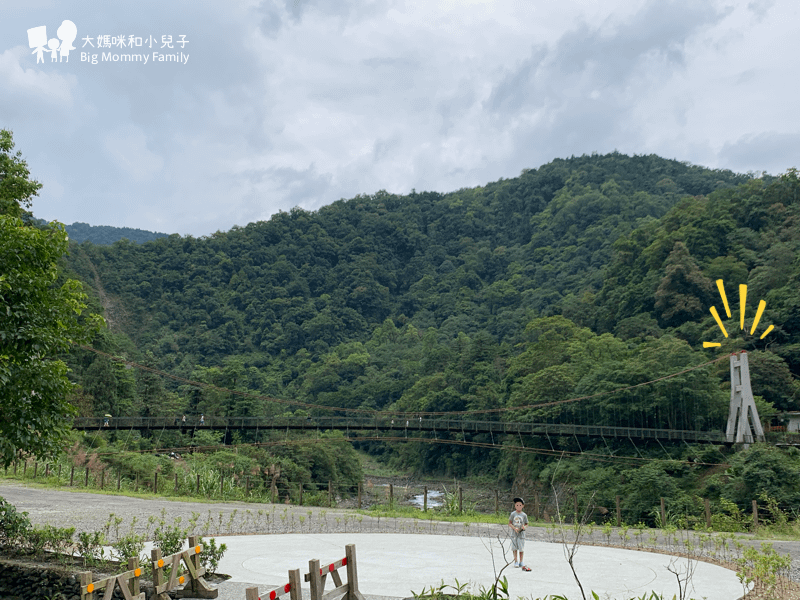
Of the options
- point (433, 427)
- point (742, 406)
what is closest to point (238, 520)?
point (433, 427)

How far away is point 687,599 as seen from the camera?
676 centimetres

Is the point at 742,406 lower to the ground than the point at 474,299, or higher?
lower

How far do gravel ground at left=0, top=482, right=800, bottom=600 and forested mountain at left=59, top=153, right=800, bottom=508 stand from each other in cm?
1760

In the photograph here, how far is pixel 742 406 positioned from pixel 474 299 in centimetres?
5452

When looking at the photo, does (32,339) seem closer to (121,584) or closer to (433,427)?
(121,584)

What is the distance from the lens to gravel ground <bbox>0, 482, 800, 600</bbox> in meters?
11.7

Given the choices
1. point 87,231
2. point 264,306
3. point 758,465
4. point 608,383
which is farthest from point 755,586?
point 87,231

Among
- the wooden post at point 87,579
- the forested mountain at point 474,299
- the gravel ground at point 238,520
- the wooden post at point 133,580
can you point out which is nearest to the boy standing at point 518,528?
the gravel ground at point 238,520

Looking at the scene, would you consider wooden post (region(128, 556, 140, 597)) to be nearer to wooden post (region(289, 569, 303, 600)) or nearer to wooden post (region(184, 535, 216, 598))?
wooden post (region(184, 535, 216, 598))

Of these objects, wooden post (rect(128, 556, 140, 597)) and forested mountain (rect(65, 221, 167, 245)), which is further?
forested mountain (rect(65, 221, 167, 245))

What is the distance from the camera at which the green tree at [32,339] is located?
7777mm

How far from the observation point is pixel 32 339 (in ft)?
25.9

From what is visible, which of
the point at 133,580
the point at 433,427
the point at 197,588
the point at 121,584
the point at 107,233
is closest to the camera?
the point at 121,584

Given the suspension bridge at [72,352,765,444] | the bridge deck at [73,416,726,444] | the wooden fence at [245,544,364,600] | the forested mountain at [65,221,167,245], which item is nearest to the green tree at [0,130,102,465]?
the wooden fence at [245,544,364,600]
